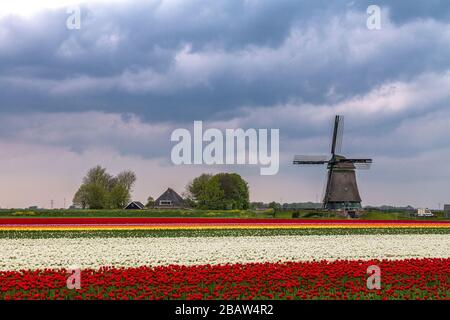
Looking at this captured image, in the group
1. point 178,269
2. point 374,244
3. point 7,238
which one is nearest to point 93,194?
point 7,238

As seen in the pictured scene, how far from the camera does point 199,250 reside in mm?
23375

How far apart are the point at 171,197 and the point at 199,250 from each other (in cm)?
9923

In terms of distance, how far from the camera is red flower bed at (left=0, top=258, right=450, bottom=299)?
13461 mm

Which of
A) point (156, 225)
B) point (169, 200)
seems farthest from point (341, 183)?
point (169, 200)

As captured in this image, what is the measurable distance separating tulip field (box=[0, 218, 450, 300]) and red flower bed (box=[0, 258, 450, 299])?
0.03 meters

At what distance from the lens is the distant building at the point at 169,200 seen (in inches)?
4739

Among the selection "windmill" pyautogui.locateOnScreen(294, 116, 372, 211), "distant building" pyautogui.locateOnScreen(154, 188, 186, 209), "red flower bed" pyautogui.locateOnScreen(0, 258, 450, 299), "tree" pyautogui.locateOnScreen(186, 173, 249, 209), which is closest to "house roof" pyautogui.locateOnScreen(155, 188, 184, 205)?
"distant building" pyautogui.locateOnScreen(154, 188, 186, 209)

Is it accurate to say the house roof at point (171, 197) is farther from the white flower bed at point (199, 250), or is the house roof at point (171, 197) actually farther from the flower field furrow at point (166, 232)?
the white flower bed at point (199, 250)

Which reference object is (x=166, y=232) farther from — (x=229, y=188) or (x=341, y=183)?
(x=229, y=188)

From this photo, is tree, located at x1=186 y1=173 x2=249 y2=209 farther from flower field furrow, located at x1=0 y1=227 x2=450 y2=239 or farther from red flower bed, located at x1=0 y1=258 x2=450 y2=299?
red flower bed, located at x1=0 y1=258 x2=450 y2=299

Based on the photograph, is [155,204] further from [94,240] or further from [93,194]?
[94,240]

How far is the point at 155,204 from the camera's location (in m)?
124

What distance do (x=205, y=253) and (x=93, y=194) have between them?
2832 inches
